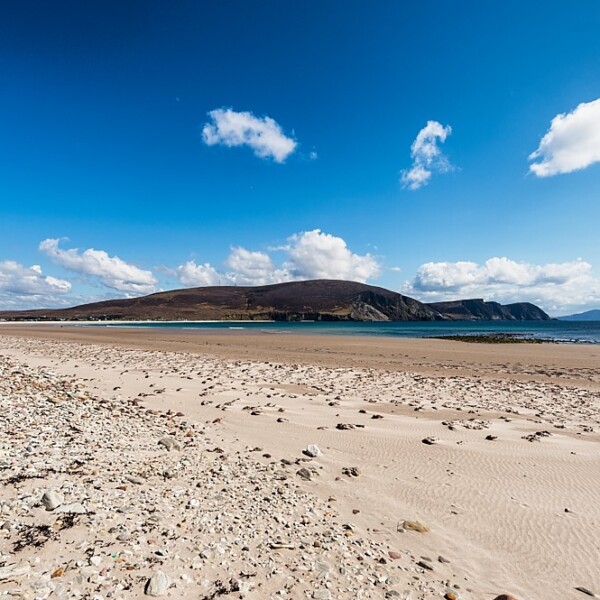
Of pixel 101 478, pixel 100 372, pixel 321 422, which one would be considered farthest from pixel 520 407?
pixel 100 372

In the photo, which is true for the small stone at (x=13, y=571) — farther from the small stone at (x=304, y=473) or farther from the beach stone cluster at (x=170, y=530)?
the small stone at (x=304, y=473)

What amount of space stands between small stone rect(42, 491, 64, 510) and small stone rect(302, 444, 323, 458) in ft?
13.3

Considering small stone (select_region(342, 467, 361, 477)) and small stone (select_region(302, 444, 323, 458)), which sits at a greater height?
small stone (select_region(302, 444, 323, 458))

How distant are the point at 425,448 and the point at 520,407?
560 cm

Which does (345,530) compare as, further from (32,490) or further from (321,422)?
(321,422)

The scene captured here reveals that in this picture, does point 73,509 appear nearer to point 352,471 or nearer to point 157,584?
point 157,584

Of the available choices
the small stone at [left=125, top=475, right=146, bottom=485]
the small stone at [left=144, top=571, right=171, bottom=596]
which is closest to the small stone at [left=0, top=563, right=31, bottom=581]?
the small stone at [left=144, top=571, right=171, bottom=596]

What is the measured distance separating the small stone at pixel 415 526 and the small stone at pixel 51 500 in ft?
13.5

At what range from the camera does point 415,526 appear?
4727 mm

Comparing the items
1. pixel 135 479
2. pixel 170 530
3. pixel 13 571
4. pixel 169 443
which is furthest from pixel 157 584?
pixel 169 443

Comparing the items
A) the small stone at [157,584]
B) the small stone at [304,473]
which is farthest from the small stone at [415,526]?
the small stone at [157,584]

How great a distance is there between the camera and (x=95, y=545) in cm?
368

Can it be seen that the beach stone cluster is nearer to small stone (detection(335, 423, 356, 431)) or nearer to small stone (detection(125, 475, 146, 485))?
small stone (detection(125, 475, 146, 485))

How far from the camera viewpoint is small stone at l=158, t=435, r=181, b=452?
22.6 feet
